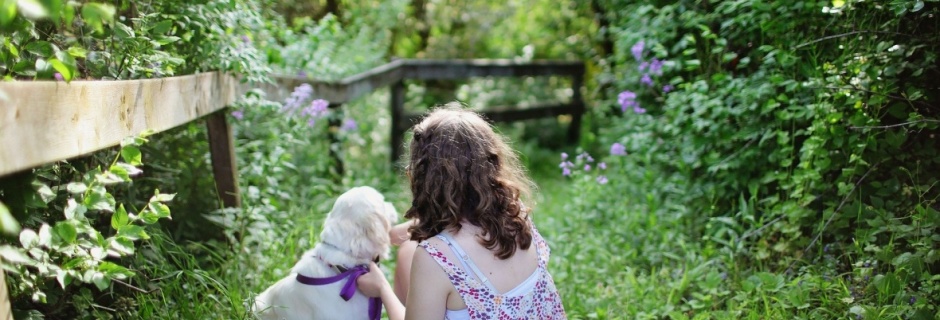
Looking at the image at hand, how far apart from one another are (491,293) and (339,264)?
25.4 inches

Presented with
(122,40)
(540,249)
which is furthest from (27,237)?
(540,249)

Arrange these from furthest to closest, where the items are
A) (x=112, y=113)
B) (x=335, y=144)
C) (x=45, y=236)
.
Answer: (x=335, y=144)
(x=112, y=113)
(x=45, y=236)

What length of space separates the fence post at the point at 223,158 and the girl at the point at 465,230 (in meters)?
1.29

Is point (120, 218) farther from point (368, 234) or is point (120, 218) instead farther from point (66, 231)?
point (368, 234)

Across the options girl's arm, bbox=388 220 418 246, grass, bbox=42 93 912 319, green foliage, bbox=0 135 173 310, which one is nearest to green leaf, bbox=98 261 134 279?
green foliage, bbox=0 135 173 310

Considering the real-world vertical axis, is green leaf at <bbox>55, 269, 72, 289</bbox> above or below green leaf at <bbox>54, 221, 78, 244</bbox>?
below

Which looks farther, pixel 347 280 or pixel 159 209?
pixel 347 280

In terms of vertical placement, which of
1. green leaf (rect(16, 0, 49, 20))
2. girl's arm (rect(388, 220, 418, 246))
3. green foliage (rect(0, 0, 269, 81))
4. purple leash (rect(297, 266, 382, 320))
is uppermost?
green leaf (rect(16, 0, 49, 20))

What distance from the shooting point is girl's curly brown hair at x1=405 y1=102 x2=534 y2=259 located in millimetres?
2221

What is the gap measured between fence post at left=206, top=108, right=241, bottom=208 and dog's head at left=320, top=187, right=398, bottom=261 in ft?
2.80

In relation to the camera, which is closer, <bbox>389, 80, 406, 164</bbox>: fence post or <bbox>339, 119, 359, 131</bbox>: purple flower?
<bbox>339, 119, 359, 131</bbox>: purple flower

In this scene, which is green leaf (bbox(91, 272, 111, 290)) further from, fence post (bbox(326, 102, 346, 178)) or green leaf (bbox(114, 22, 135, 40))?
fence post (bbox(326, 102, 346, 178))

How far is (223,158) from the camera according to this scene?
328cm

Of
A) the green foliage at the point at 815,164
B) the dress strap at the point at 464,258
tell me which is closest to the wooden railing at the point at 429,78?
the dress strap at the point at 464,258
